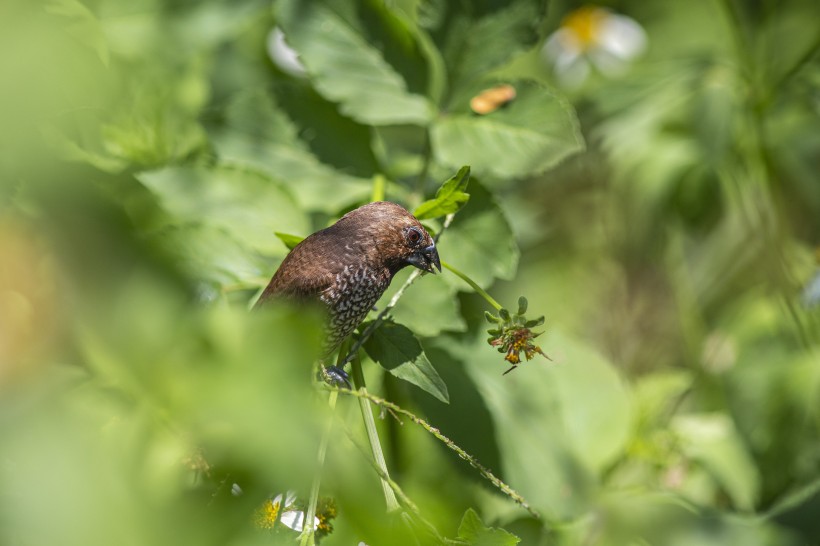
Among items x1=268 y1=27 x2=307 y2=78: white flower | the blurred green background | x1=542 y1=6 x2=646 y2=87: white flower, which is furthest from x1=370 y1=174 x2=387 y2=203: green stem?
x1=542 y1=6 x2=646 y2=87: white flower

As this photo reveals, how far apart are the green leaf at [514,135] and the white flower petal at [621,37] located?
1.30 meters

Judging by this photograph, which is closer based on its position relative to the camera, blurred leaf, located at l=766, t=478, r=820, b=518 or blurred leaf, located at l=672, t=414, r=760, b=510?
blurred leaf, located at l=766, t=478, r=820, b=518

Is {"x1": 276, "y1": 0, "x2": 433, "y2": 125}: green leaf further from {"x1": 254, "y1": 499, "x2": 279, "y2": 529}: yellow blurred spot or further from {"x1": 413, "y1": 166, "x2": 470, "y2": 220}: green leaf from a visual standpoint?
{"x1": 254, "y1": 499, "x2": 279, "y2": 529}: yellow blurred spot

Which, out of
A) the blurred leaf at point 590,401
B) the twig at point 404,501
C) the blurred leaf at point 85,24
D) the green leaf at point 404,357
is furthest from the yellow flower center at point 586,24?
the twig at point 404,501

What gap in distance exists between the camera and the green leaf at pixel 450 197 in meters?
0.77

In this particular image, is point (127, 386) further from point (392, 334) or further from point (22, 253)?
point (392, 334)

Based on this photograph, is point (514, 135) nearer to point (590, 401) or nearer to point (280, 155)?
point (280, 155)

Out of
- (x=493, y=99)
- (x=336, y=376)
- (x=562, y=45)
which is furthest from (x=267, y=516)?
(x=562, y=45)

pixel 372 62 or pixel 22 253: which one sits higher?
pixel 22 253

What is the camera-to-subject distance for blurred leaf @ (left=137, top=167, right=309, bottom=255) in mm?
995

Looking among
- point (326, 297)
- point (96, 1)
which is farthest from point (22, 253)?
point (96, 1)

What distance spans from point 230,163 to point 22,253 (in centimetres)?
70

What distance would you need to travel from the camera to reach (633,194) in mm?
1982

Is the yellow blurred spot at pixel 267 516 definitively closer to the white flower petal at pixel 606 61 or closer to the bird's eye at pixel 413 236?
the bird's eye at pixel 413 236
